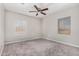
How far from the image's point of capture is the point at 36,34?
60.0 inches

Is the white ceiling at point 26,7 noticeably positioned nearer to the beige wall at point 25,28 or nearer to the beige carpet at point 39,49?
the beige wall at point 25,28

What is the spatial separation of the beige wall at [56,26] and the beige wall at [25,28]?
218 mm

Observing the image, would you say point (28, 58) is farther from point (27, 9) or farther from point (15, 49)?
point (27, 9)

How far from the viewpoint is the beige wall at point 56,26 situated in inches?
58.2

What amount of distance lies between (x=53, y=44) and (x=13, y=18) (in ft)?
3.52

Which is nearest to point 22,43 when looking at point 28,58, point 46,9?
point 28,58

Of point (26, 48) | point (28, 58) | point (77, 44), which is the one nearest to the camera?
point (28, 58)

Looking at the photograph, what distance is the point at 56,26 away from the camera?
1.63m

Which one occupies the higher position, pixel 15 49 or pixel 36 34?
pixel 36 34

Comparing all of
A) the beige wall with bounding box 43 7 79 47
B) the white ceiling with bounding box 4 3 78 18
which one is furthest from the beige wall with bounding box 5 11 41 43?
the beige wall with bounding box 43 7 79 47

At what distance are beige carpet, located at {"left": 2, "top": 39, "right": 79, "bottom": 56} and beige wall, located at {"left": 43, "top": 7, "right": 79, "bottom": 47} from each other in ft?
0.43

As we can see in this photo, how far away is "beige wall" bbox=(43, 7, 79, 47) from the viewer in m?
1.48

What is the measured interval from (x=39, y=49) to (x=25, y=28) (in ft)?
2.12

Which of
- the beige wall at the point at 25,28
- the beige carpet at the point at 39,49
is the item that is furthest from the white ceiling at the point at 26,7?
the beige carpet at the point at 39,49
